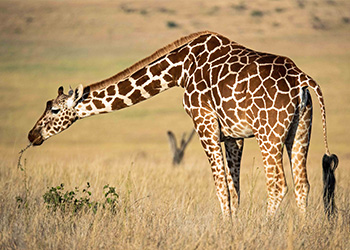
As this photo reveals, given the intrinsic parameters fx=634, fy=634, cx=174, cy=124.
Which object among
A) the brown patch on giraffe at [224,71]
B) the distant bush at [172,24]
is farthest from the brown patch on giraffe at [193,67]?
the distant bush at [172,24]

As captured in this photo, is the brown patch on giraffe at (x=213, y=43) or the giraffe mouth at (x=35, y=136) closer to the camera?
the brown patch on giraffe at (x=213, y=43)

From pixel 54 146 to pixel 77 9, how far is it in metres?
53.2

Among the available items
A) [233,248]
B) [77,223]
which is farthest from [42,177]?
[233,248]

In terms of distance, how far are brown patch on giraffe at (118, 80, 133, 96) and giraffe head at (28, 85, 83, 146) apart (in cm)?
59

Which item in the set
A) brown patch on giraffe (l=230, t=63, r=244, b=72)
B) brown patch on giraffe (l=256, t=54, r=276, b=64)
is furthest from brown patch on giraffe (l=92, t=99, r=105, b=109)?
brown patch on giraffe (l=256, t=54, r=276, b=64)

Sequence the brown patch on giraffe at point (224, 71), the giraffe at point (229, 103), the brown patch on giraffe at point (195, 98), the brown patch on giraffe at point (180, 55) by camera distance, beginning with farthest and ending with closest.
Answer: the brown patch on giraffe at point (180, 55) → the brown patch on giraffe at point (195, 98) → the brown patch on giraffe at point (224, 71) → the giraffe at point (229, 103)

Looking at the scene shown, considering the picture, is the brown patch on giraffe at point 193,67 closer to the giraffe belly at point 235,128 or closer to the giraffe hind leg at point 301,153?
the giraffe belly at point 235,128

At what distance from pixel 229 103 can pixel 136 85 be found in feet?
5.47

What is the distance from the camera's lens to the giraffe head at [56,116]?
941 cm

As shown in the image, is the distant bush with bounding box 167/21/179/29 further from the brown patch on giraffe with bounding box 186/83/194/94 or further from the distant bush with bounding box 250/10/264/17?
the brown patch on giraffe with bounding box 186/83/194/94

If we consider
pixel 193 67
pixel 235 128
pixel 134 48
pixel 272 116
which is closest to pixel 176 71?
pixel 193 67

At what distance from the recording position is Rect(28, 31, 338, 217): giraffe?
816cm

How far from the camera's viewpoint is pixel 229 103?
27.7 ft

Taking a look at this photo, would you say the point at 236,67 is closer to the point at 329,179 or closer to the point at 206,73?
the point at 206,73
